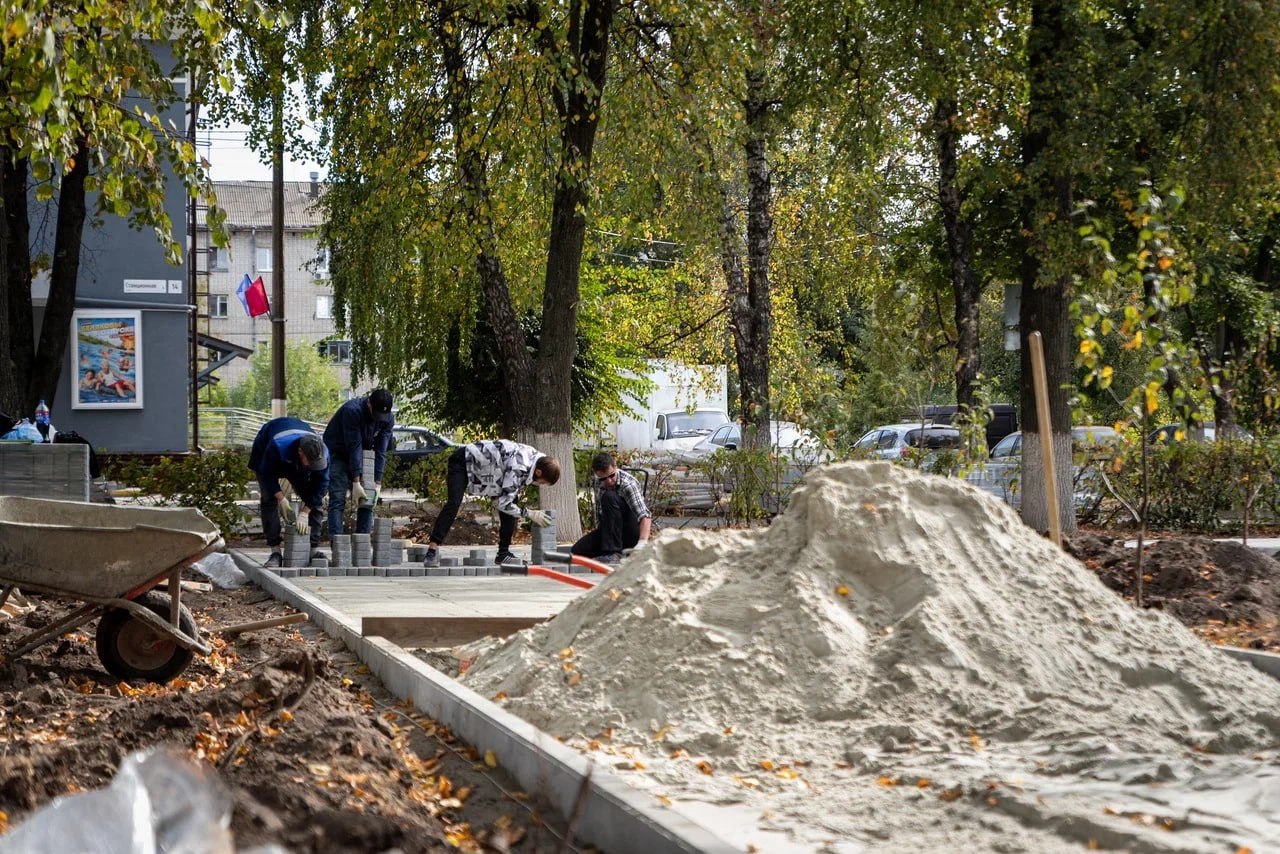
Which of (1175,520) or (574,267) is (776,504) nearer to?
(574,267)

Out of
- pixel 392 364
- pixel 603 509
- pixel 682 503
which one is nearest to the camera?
pixel 603 509

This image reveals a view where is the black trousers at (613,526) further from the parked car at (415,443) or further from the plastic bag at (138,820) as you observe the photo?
the parked car at (415,443)

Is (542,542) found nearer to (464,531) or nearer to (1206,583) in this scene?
(464,531)

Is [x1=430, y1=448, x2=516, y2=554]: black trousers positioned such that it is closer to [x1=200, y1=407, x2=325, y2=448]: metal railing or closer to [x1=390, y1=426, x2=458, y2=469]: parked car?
[x1=390, y1=426, x2=458, y2=469]: parked car

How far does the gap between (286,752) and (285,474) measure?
8.50 meters

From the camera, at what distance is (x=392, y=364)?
75.4ft

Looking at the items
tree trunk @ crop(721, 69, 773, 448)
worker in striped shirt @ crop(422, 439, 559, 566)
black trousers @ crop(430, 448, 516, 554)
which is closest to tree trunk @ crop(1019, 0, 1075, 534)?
tree trunk @ crop(721, 69, 773, 448)

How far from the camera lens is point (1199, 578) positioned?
34.3 feet

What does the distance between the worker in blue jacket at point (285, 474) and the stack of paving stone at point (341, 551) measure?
0.64ft

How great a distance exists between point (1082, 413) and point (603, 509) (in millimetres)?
4393

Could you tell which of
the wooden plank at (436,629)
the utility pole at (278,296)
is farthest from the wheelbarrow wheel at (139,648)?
the utility pole at (278,296)

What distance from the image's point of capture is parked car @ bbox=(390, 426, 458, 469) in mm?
31283

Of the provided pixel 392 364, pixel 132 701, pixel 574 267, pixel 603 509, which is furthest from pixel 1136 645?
pixel 392 364

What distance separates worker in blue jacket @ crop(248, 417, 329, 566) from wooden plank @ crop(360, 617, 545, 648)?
425 cm
